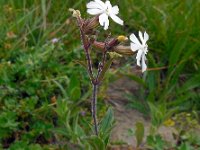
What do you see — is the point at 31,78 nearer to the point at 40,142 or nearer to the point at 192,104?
the point at 40,142

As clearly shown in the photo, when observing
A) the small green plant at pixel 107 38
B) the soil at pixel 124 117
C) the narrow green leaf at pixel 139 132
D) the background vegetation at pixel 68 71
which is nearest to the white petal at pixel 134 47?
the small green plant at pixel 107 38

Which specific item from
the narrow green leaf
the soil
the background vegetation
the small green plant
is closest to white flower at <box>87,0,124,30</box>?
the small green plant

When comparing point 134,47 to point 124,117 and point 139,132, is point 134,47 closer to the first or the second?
point 139,132

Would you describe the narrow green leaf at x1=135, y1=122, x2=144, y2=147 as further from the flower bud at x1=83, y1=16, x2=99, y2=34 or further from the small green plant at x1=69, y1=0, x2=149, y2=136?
the flower bud at x1=83, y1=16, x2=99, y2=34

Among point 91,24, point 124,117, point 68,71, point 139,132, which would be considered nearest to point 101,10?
point 91,24

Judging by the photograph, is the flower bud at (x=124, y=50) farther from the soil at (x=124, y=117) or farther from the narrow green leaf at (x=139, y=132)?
the soil at (x=124, y=117)
